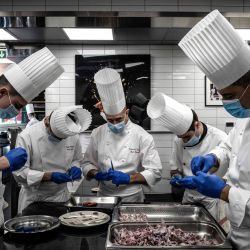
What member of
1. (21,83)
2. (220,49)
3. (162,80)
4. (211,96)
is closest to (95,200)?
(21,83)

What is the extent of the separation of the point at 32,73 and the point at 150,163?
142 centimetres

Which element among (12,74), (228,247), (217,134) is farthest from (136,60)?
(228,247)

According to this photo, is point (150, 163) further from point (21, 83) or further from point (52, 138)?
point (21, 83)

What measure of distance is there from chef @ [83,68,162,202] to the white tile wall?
2.48 meters

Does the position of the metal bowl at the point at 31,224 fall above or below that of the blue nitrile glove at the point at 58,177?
below

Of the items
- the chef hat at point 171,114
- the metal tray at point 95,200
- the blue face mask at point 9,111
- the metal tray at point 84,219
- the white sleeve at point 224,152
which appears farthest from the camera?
the chef hat at point 171,114

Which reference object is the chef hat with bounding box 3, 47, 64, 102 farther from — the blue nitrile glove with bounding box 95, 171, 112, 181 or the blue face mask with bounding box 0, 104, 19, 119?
→ the blue nitrile glove with bounding box 95, 171, 112, 181

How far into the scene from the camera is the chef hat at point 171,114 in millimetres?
2684

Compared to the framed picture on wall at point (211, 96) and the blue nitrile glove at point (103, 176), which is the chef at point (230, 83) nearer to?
the blue nitrile glove at point (103, 176)

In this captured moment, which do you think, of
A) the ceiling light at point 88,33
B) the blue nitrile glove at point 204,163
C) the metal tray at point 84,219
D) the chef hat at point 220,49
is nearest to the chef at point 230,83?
the chef hat at point 220,49

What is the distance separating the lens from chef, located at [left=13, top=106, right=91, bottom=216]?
2732mm

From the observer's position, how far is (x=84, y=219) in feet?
6.95

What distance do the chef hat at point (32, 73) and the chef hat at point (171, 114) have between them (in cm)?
95

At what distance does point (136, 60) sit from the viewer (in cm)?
554
